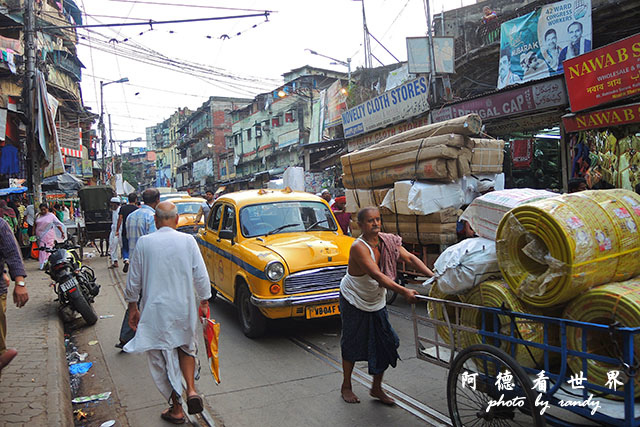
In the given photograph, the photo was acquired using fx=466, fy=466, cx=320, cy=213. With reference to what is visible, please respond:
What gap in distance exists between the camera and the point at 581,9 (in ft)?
37.2

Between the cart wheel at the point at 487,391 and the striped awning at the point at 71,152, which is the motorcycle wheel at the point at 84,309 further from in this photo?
the striped awning at the point at 71,152

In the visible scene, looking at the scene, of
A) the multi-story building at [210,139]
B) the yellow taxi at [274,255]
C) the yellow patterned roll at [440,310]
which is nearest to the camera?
the yellow patterned roll at [440,310]

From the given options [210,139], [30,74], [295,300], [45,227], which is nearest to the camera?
[295,300]

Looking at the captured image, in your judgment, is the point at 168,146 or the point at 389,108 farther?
the point at 168,146

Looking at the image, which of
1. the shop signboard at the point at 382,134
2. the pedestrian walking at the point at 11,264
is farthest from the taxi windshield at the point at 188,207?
the pedestrian walking at the point at 11,264

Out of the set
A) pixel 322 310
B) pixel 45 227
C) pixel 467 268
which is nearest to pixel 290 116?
pixel 45 227

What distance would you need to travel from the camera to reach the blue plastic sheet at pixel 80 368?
203 inches

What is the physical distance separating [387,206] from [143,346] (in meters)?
4.71

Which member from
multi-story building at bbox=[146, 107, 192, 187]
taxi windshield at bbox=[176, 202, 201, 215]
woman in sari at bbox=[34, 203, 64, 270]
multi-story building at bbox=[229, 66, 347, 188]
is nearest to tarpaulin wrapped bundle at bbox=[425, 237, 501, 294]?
woman in sari at bbox=[34, 203, 64, 270]

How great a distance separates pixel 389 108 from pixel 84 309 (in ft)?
38.3

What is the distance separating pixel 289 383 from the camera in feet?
14.7

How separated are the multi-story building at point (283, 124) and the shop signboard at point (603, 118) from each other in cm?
2075

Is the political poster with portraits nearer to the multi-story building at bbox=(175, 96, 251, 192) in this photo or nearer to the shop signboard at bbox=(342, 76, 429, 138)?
the shop signboard at bbox=(342, 76, 429, 138)

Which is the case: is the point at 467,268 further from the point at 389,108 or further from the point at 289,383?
the point at 389,108
